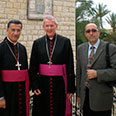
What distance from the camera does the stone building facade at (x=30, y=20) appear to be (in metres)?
6.68

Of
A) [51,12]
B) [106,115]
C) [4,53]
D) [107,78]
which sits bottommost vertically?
[106,115]

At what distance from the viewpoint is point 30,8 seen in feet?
22.4

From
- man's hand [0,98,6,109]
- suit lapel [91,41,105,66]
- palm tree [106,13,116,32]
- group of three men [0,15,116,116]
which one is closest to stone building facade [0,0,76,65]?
group of three men [0,15,116,116]

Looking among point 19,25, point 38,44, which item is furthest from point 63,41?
point 19,25

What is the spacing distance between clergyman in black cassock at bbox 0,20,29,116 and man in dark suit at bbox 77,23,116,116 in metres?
0.83

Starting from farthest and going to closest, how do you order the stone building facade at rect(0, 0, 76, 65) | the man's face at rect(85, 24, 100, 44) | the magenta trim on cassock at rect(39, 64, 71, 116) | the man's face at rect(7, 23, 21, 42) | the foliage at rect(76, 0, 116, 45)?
the foliage at rect(76, 0, 116, 45) < the stone building facade at rect(0, 0, 76, 65) < the magenta trim on cassock at rect(39, 64, 71, 116) < the man's face at rect(7, 23, 21, 42) < the man's face at rect(85, 24, 100, 44)

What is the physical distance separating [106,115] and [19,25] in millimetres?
1698

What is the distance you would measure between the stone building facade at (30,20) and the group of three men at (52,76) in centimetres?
440

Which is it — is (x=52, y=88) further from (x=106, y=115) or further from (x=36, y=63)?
(x=106, y=115)

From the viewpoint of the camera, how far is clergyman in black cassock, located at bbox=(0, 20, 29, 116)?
7.79ft

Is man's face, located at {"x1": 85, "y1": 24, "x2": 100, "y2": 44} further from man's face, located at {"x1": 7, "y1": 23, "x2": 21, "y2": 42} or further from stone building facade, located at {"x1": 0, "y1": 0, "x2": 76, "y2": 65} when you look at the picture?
stone building facade, located at {"x1": 0, "y1": 0, "x2": 76, "y2": 65}

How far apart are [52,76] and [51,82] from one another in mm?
90

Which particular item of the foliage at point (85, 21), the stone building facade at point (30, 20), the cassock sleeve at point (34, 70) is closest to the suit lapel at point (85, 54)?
the cassock sleeve at point (34, 70)

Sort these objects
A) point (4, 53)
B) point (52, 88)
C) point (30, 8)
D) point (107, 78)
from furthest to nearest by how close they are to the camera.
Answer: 1. point (30, 8)
2. point (52, 88)
3. point (4, 53)
4. point (107, 78)
